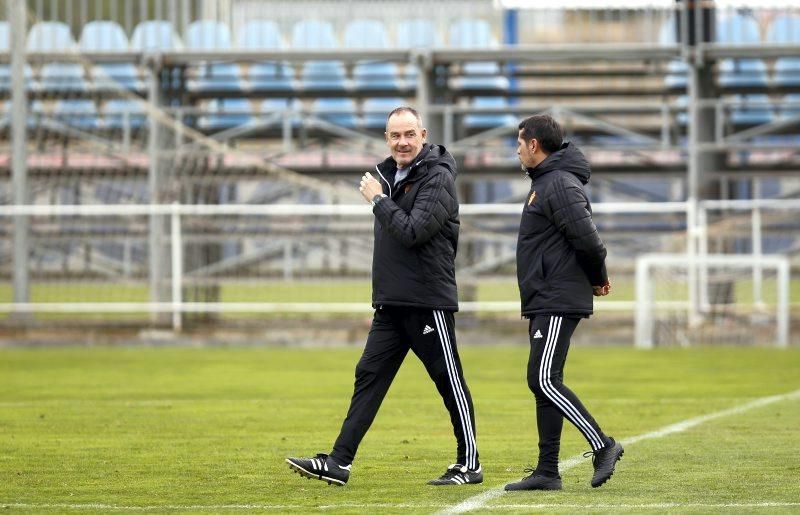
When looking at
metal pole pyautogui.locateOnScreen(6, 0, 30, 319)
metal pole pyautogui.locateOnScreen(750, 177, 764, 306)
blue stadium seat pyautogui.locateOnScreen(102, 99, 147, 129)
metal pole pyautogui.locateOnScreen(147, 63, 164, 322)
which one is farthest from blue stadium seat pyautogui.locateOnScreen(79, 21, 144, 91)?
metal pole pyautogui.locateOnScreen(750, 177, 764, 306)

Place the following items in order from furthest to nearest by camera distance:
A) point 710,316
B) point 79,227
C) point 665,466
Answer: point 79,227, point 710,316, point 665,466


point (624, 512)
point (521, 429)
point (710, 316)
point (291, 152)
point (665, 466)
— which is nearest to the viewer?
point (624, 512)

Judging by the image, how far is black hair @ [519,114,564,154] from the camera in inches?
269

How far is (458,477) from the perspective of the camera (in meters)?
7.07

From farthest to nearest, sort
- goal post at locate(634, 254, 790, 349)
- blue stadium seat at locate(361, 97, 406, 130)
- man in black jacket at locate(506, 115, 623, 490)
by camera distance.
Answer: blue stadium seat at locate(361, 97, 406, 130), goal post at locate(634, 254, 790, 349), man in black jacket at locate(506, 115, 623, 490)

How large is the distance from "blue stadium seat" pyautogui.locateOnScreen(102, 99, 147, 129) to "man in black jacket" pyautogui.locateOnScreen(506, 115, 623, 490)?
1744 cm

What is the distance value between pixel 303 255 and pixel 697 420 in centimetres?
1096

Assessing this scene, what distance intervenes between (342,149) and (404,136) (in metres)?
19.0

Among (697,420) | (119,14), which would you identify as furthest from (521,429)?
(119,14)

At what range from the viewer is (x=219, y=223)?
68.1 feet

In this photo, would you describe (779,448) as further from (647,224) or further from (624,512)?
(647,224)

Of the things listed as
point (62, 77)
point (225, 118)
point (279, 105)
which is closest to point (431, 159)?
point (62, 77)

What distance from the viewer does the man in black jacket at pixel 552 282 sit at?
6.79 metres

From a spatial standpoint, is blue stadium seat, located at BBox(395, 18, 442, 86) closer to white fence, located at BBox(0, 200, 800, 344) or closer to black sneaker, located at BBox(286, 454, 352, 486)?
white fence, located at BBox(0, 200, 800, 344)
